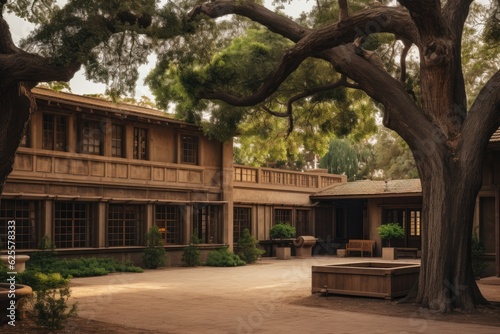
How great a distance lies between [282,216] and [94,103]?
14145 mm

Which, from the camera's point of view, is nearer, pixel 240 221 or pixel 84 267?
pixel 84 267

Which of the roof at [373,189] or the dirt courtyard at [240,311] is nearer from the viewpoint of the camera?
the dirt courtyard at [240,311]

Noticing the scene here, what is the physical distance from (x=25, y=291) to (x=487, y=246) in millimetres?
16564

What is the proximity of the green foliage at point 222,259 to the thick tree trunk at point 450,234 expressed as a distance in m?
14.6

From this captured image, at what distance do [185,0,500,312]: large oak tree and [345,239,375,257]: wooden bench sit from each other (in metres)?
20.7

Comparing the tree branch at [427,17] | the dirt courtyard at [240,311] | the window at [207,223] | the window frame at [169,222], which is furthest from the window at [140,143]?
the tree branch at [427,17]

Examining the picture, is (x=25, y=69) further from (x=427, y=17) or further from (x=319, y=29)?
(x=427, y=17)

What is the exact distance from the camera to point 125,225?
25859 millimetres

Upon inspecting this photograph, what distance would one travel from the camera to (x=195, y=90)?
1742 cm

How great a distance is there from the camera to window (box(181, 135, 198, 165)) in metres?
28.7

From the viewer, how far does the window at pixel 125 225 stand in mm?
25344

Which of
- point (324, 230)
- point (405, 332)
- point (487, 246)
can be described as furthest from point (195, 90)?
point (324, 230)

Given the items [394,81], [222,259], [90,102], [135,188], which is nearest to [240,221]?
[222,259]

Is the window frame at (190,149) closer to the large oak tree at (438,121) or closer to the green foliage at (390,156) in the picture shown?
the large oak tree at (438,121)
